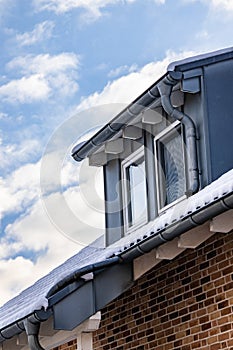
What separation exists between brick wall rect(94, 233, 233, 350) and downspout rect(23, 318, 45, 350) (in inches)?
45.5

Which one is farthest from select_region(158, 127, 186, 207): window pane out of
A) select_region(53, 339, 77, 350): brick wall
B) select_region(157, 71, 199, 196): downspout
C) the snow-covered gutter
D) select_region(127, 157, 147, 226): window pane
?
select_region(53, 339, 77, 350): brick wall

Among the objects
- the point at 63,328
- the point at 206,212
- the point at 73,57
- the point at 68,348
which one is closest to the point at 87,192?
the point at 68,348

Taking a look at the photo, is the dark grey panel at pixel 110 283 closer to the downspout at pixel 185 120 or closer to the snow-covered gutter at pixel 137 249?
the snow-covered gutter at pixel 137 249

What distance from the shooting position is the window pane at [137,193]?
36.9 ft

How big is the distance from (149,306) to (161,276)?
0.36 meters

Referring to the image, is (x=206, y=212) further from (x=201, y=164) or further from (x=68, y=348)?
(x=68, y=348)

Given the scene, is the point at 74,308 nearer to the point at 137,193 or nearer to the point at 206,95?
the point at 137,193

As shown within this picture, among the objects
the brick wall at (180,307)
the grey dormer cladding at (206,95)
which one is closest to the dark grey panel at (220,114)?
the grey dormer cladding at (206,95)

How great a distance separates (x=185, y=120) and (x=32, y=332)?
2695 mm

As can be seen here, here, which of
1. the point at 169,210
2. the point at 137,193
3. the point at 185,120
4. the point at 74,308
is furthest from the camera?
the point at 137,193

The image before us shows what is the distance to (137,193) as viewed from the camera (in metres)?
11.4

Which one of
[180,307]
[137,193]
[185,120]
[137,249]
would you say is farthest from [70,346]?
[185,120]

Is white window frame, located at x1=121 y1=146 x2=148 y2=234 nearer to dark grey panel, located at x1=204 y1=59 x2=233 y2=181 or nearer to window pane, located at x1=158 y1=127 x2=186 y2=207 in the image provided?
window pane, located at x1=158 y1=127 x2=186 y2=207

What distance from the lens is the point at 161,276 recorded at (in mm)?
10023
